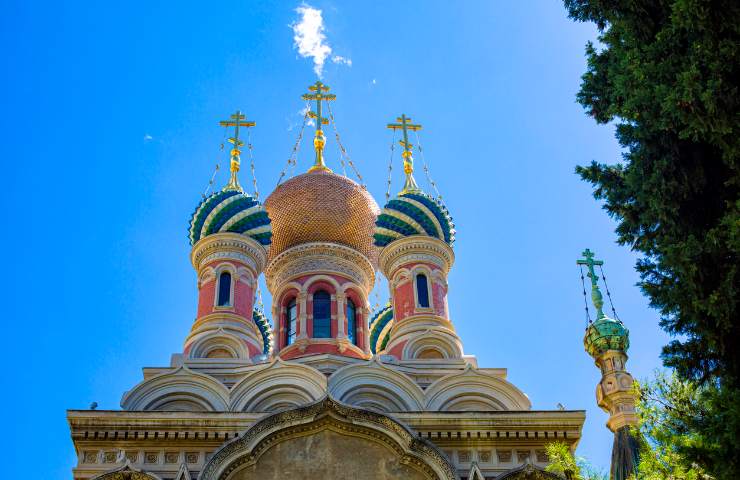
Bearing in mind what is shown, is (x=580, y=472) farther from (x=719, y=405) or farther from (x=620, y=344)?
(x=620, y=344)

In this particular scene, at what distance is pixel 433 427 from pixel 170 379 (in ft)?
11.5

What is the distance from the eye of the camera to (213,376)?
42.5 feet

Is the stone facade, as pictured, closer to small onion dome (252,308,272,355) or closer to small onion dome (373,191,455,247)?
small onion dome (373,191,455,247)

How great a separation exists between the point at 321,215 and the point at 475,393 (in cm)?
564

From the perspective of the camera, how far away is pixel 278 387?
12.5 m

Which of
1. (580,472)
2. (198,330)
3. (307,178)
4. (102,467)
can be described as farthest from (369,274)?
(580,472)

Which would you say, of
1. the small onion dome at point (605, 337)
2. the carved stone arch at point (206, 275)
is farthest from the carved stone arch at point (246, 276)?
the small onion dome at point (605, 337)

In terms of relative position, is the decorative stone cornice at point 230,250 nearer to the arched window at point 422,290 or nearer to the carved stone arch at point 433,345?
the arched window at point 422,290

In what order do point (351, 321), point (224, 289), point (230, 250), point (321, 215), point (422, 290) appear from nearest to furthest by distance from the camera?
1. point (224, 289)
2. point (422, 290)
3. point (230, 250)
4. point (351, 321)
5. point (321, 215)

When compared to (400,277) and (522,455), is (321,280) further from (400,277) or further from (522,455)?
(522,455)

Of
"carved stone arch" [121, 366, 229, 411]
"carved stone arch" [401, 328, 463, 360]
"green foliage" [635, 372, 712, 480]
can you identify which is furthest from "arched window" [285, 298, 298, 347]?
"green foliage" [635, 372, 712, 480]

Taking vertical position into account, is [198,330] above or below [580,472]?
above

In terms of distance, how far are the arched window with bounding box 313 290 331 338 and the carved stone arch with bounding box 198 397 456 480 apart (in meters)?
4.93

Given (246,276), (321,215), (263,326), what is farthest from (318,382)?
(263,326)
